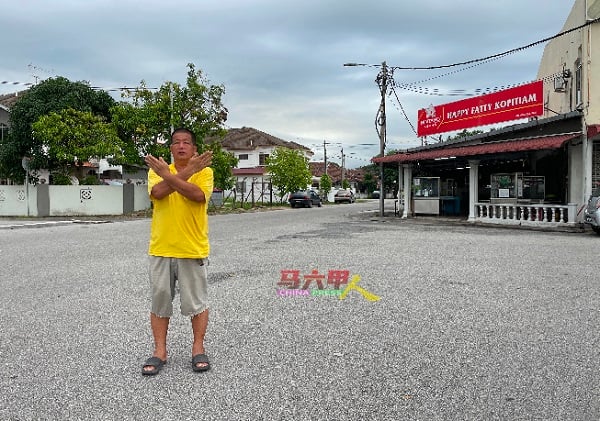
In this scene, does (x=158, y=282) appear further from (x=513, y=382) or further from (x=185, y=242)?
(x=513, y=382)

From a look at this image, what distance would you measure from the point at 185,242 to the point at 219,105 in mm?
25434

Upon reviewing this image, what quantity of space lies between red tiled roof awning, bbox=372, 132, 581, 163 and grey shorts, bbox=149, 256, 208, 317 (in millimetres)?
15533

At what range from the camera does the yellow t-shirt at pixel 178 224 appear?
3.68 m

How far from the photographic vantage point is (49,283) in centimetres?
739

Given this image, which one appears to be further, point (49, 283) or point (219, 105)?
point (219, 105)

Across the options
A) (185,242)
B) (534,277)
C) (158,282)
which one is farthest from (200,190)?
(534,277)

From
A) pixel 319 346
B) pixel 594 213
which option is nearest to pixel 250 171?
pixel 594 213

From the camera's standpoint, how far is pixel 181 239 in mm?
3680

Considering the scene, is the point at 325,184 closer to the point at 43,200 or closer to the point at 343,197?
the point at 343,197

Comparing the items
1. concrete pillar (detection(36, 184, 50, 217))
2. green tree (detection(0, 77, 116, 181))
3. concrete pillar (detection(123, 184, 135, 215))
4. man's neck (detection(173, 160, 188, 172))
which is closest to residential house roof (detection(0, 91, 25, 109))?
green tree (detection(0, 77, 116, 181))

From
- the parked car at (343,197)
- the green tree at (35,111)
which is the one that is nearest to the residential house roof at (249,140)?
the parked car at (343,197)

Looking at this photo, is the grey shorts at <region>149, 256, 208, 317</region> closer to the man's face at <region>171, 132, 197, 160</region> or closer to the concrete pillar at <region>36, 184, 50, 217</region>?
the man's face at <region>171, 132, 197, 160</region>

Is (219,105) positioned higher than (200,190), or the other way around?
(219,105)

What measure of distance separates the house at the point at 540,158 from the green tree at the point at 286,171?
1649 centimetres
